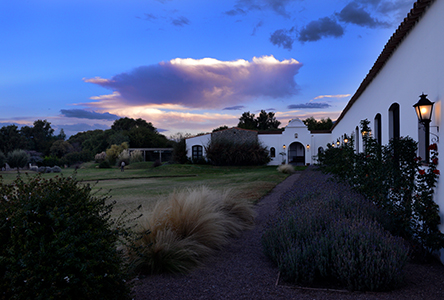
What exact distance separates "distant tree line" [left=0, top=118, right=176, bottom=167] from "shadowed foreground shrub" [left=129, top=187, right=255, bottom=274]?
3349 centimetres

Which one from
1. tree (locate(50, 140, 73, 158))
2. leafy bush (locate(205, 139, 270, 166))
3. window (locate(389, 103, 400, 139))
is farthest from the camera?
tree (locate(50, 140, 73, 158))

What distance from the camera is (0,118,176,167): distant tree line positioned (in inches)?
1756

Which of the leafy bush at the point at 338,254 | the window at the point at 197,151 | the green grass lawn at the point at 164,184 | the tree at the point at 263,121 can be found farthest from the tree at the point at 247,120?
the leafy bush at the point at 338,254

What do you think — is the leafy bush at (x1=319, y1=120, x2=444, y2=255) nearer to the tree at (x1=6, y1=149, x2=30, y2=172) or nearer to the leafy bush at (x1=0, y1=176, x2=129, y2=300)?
the leafy bush at (x1=0, y1=176, x2=129, y2=300)

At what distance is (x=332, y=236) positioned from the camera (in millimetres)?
3695

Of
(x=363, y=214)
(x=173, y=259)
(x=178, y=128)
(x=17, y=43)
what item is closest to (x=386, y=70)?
(x=363, y=214)

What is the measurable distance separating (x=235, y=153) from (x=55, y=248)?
91.3 feet

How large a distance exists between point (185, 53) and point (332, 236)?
1502 cm

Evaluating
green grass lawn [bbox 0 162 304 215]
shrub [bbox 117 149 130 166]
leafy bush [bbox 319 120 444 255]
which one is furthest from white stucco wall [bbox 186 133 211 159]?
leafy bush [bbox 319 120 444 255]

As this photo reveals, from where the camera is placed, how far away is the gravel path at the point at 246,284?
311 cm

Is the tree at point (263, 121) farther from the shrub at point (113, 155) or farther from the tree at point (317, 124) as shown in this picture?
the shrub at point (113, 155)

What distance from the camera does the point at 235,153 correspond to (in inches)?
1179

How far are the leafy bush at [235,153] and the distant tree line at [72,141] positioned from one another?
32.7 ft

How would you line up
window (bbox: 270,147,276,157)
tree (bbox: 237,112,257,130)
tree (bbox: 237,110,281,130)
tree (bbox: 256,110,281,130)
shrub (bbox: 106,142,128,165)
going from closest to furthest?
window (bbox: 270,147,276,157)
shrub (bbox: 106,142,128,165)
tree (bbox: 237,110,281,130)
tree (bbox: 256,110,281,130)
tree (bbox: 237,112,257,130)
